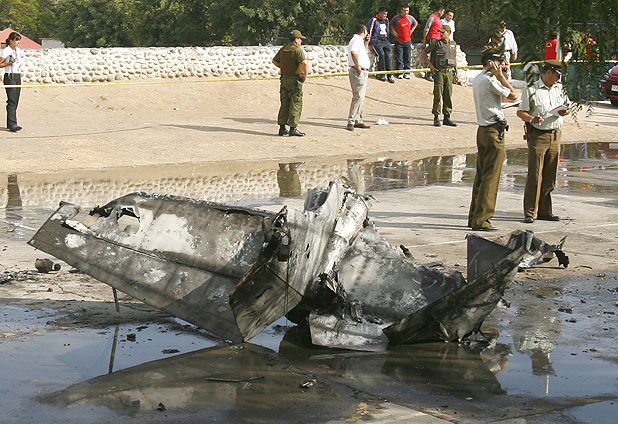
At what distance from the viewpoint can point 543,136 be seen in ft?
32.2

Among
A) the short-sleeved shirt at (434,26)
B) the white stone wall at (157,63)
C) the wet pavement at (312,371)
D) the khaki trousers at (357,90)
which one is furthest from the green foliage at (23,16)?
the wet pavement at (312,371)

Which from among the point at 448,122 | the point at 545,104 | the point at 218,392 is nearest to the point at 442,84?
the point at 448,122

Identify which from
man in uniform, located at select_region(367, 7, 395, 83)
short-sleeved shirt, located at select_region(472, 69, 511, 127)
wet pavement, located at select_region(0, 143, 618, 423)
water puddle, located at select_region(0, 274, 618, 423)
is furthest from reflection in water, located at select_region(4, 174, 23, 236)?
man in uniform, located at select_region(367, 7, 395, 83)

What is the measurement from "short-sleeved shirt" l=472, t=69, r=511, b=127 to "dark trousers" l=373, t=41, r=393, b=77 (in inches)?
543

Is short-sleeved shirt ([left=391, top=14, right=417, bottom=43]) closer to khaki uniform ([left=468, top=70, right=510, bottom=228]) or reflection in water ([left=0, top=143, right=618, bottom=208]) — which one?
reflection in water ([left=0, top=143, right=618, bottom=208])

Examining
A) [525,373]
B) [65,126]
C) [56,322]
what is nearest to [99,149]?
[65,126]

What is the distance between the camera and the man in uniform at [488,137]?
9180 millimetres

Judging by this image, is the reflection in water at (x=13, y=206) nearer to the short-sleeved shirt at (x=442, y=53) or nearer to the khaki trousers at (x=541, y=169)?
the khaki trousers at (x=541, y=169)

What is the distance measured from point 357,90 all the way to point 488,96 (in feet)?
28.0

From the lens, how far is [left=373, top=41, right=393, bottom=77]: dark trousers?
75.0 ft

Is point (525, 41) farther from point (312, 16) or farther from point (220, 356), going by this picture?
point (312, 16)

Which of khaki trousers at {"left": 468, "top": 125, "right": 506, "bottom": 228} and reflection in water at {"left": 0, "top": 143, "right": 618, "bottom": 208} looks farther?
reflection in water at {"left": 0, "top": 143, "right": 618, "bottom": 208}

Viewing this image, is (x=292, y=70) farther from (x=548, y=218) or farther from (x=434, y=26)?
(x=548, y=218)

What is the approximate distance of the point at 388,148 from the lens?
1753 centimetres
